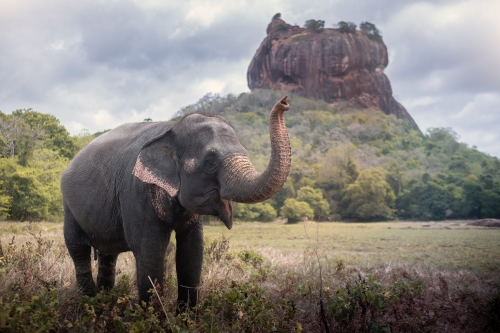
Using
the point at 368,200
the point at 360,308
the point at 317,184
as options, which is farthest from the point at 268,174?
the point at 317,184

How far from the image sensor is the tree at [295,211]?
15.6 m

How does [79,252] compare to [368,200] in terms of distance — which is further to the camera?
[368,200]

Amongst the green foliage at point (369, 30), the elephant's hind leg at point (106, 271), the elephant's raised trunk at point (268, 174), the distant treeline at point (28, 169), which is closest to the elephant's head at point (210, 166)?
the elephant's raised trunk at point (268, 174)

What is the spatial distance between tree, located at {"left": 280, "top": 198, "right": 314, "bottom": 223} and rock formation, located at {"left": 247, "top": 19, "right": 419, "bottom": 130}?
6065cm

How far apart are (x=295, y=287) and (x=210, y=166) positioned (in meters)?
2.66

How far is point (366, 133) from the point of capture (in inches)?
1889

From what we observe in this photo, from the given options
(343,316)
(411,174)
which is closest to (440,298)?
(343,316)

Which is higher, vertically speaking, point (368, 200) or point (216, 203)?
point (368, 200)

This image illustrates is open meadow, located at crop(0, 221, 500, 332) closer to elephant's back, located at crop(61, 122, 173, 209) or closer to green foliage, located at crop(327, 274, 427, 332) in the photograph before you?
green foliage, located at crop(327, 274, 427, 332)

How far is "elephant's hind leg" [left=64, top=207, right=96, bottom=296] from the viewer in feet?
18.8

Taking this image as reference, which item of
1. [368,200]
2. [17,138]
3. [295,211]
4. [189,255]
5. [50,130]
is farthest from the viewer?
[368,200]

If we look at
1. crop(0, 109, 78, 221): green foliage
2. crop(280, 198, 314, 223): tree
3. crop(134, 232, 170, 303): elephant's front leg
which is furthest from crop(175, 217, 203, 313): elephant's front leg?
crop(280, 198, 314, 223): tree

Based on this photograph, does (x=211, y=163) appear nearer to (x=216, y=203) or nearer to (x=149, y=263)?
(x=216, y=203)

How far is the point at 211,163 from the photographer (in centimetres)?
422
